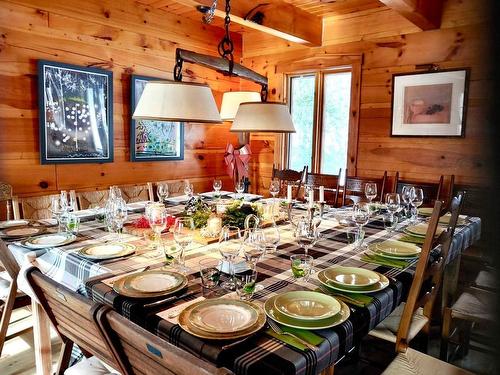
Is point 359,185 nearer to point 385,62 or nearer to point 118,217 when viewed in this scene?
point 385,62

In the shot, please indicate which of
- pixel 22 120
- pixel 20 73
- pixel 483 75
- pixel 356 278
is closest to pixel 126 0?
pixel 20 73

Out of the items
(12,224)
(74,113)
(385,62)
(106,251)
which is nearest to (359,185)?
(385,62)

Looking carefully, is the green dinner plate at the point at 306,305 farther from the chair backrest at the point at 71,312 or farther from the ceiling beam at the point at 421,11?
Answer: the ceiling beam at the point at 421,11

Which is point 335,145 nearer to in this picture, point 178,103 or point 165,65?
point 165,65

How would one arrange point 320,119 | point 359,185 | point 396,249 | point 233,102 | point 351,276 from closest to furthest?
point 351,276 → point 396,249 → point 233,102 → point 359,185 → point 320,119

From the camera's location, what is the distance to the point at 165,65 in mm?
3936

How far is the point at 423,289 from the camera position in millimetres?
1715

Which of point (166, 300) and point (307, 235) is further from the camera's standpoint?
point (307, 235)

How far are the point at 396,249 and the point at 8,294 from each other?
6.07 feet

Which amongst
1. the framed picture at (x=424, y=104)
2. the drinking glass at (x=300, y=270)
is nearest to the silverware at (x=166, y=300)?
the drinking glass at (x=300, y=270)

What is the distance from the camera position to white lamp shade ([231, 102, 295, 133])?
2.13 meters

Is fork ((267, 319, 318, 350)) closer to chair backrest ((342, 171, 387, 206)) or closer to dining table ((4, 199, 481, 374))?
dining table ((4, 199, 481, 374))

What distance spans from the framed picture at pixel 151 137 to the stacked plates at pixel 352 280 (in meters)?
2.53

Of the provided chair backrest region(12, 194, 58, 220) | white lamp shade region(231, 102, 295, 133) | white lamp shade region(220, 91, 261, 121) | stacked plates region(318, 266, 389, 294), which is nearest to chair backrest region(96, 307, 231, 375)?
stacked plates region(318, 266, 389, 294)
